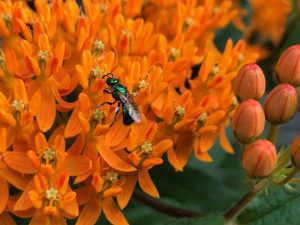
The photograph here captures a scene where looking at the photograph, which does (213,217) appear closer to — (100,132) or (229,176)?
(100,132)

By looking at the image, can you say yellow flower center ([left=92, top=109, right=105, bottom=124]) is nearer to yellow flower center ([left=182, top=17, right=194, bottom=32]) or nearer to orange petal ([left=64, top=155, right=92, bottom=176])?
orange petal ([left=64, top=155, right=92, bottom=176])

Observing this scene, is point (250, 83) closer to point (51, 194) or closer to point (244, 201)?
point (244, 201)

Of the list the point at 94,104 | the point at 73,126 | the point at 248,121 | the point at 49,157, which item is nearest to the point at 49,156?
Answer: the point at 49,157

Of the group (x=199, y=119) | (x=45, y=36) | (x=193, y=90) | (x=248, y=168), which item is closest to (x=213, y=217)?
(x=248, y=168)

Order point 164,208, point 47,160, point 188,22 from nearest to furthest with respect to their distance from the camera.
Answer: point 47,160, point 164,208, point 188,22

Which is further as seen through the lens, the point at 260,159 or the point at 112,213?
the point at 112,213

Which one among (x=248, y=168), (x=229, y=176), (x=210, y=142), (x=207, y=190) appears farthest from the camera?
(x=229, y=176)
